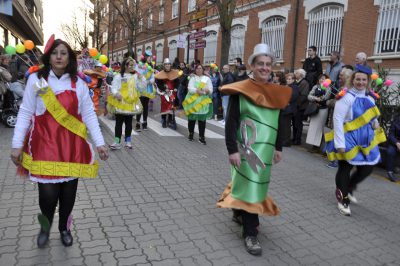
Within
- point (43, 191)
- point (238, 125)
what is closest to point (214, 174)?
point (238, 125)

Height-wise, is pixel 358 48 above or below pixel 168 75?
above

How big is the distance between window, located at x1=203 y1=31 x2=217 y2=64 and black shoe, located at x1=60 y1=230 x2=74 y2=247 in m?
19.8

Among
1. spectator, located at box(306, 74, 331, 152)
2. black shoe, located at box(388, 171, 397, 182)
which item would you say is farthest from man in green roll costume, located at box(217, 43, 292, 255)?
spectator, located at box(306, 74, 331, 152)

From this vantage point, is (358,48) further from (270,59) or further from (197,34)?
(270,59)

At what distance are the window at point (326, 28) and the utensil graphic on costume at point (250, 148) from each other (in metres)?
11.9

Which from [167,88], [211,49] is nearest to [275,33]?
[211,49]

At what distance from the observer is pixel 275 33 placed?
17.0 meters

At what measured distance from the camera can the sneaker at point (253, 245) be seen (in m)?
3.41

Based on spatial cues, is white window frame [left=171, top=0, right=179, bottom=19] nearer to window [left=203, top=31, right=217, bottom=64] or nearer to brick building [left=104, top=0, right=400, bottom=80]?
brick building [left=104, top=0, right=400, bottom=80]

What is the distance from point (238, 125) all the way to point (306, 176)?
333cm

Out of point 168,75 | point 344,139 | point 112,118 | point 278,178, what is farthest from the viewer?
point 112,118

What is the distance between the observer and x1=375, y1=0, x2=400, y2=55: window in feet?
38.1

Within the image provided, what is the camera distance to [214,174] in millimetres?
6129

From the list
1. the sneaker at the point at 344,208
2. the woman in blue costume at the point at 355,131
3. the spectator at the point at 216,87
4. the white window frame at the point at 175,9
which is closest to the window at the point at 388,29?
the spectator at the point at 216,87
